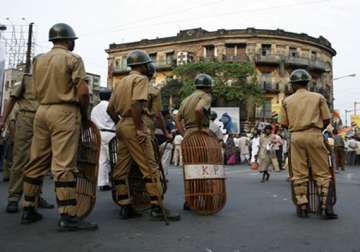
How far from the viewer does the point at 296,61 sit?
53.6 metres

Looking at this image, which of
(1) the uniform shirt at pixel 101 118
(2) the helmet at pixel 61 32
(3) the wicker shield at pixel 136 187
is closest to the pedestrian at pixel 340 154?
(1) the uniform shirt at pixel 101 118

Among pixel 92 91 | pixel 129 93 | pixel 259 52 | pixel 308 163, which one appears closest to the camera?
pixel 129 93

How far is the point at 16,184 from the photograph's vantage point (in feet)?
18.7

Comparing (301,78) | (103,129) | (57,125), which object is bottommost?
(57,125)

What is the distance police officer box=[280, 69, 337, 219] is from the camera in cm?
552

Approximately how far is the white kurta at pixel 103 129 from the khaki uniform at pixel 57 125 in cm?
343

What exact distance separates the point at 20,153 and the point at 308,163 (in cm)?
368

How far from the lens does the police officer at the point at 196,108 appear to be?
6.00 metres

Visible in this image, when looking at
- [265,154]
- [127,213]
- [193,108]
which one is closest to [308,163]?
[193,108]

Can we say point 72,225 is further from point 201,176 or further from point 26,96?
point 26,96

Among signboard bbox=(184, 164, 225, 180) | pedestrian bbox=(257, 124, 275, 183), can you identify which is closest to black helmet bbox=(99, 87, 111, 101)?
signboard bbox=(184, 164, 225, 180)

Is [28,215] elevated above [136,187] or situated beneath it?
situated beneath

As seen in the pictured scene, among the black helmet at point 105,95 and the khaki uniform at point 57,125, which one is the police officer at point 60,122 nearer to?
the khaki uniform at point 57,125

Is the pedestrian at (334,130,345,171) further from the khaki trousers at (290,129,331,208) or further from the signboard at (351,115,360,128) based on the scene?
the signboard at (351,115,360,128)
